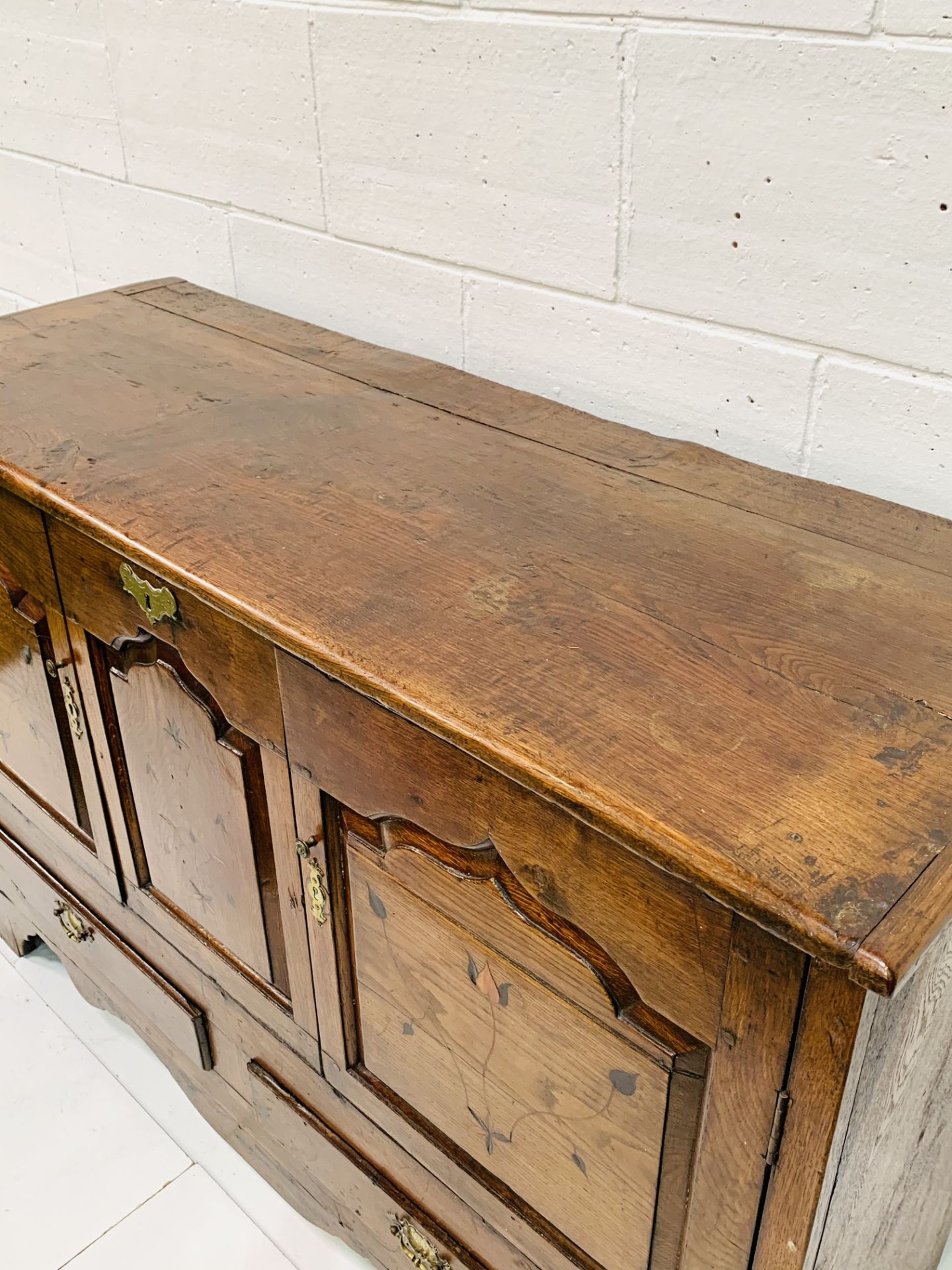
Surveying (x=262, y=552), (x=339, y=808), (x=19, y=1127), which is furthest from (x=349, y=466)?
(x=19, y=1127)

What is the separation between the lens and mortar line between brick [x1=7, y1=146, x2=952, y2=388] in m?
1.06

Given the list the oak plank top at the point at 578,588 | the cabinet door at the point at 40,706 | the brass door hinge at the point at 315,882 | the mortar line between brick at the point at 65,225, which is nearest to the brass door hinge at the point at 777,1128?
the oak plank top at the point at 578,588

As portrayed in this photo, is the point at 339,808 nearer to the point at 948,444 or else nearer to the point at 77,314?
the point at 948,444

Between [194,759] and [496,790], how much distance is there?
482 mm

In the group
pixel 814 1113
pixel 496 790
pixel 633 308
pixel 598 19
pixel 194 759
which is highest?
pixel 598 19

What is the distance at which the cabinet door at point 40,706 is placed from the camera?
1.25 m

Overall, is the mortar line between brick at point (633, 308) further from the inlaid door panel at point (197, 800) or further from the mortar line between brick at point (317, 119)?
the inlaid door panel at point (197, 800)

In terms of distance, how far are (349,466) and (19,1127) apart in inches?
44.8

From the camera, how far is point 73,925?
1581 millimetres

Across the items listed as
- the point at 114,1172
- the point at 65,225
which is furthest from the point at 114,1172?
the point at 65,225

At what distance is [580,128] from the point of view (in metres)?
1.19

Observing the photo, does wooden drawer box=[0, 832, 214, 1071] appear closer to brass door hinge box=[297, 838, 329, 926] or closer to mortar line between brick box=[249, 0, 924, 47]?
brass door hinge box=[297, 838, 329, 926]

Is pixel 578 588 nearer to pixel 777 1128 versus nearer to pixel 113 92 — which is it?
pixel 777 1128

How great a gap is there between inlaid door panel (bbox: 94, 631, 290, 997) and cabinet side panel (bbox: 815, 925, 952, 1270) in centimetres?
61
